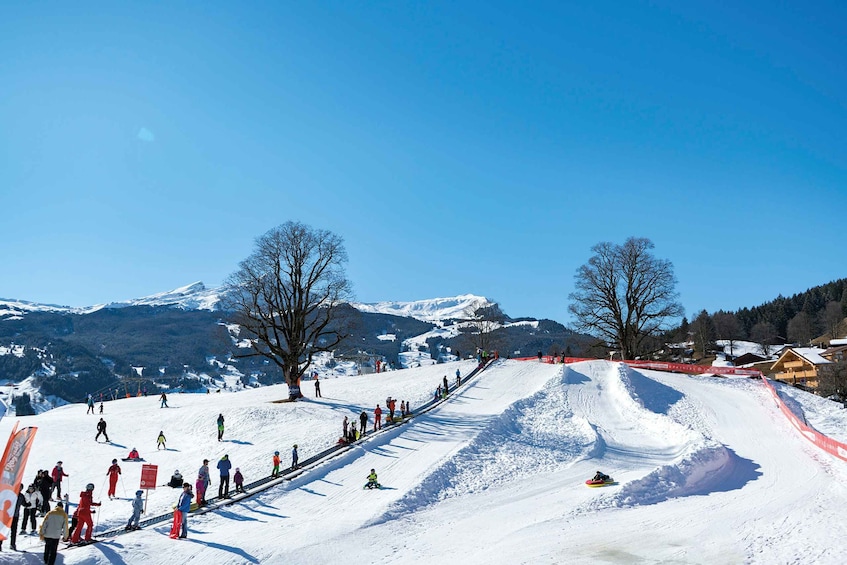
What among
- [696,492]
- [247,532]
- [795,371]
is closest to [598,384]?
[696,492]

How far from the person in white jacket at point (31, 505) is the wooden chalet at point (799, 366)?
88.5 meters

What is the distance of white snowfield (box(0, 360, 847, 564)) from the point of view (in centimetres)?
1819

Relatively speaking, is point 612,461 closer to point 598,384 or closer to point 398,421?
point 398,421

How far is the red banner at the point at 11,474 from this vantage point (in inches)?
603

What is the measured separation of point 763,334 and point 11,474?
168861 millimetres

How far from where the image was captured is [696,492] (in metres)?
25.9

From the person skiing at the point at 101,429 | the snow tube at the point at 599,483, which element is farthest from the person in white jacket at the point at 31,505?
the snow tube at the point at 599,483

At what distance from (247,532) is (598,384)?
1316 inches

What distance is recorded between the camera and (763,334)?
6137 inches

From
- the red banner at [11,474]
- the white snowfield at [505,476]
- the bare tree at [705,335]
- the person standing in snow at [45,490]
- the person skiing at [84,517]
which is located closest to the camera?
the red banner at [11,474]

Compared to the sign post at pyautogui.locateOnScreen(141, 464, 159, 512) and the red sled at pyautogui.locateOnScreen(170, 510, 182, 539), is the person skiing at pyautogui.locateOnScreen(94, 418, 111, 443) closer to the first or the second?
the sign post at pyautogui.locateOnScreen(141, 464, 159, 512)

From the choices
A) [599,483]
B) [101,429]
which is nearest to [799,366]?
[599,483]

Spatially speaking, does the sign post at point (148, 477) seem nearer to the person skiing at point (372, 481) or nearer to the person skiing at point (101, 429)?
the person skiing at point (372, 481)

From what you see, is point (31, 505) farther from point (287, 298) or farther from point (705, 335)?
→ point (705, 335)
